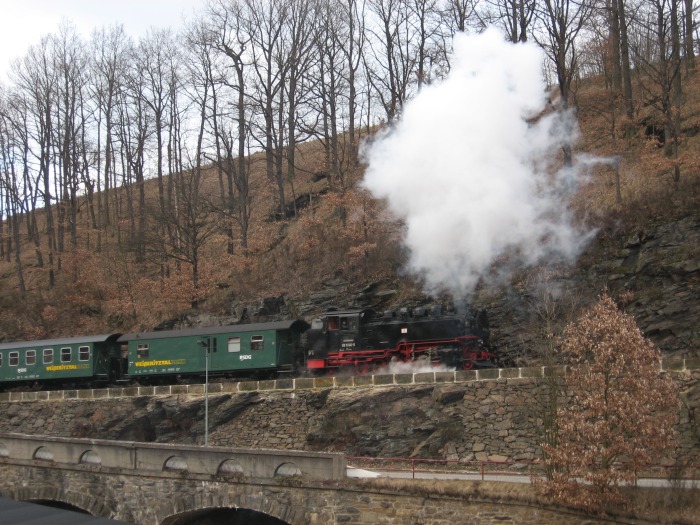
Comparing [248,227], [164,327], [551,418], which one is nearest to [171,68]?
[248,227]

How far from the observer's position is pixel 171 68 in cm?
5216

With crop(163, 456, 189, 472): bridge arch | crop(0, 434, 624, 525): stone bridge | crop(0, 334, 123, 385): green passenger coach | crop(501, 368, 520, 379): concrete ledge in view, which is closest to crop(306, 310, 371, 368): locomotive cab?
crop(501, 368, 520, 379): concrete ledge

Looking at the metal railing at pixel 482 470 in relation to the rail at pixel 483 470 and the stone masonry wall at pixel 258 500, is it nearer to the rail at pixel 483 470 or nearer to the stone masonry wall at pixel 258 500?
the rail at pixel 483 470

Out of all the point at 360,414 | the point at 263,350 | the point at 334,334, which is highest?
the point at 334,334

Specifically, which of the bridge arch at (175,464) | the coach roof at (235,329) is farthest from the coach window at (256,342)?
the bridge arch at (175,464)

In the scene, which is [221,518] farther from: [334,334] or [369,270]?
[369,270]

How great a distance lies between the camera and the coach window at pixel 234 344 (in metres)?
29.3

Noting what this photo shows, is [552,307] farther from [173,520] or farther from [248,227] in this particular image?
[248,227]

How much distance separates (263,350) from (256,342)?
0.48 m

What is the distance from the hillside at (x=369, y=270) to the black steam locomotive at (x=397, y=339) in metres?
2.45

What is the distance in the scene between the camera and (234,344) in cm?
2939

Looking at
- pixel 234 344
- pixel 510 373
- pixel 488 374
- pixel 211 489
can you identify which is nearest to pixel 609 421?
pixel 510 373

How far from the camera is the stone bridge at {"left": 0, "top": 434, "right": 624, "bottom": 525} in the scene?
17375 mm

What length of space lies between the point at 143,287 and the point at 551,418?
28835 mm
